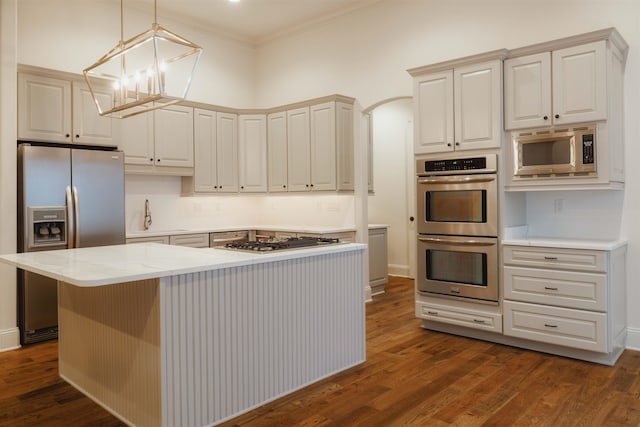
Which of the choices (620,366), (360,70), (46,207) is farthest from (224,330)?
(360,70)

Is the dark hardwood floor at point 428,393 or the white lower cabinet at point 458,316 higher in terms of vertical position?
the white lower cabinet at point 458,316

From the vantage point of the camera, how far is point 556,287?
11.5ft

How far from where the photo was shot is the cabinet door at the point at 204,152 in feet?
18.4

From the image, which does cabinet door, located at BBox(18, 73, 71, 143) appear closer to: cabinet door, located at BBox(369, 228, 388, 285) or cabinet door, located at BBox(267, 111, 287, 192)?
cabinet door, located at BBox(267, 111, 287, 192)

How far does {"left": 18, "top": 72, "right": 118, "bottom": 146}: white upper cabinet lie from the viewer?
408 cm

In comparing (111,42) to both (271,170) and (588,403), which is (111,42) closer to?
(271,170)

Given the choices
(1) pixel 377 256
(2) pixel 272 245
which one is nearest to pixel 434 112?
(2) pixel 272 245

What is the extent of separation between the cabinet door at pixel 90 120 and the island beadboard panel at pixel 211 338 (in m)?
1.92

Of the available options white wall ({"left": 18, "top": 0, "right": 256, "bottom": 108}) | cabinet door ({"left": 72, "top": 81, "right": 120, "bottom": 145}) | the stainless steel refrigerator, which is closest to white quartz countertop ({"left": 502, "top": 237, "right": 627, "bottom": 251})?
the stainless steel refrigerator

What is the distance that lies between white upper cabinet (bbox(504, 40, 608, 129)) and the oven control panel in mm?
337

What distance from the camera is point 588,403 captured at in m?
2.75

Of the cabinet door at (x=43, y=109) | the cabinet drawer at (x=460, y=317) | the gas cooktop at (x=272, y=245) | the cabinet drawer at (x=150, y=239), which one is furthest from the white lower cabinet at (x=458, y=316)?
the cabinet door at (x=43, y=109)

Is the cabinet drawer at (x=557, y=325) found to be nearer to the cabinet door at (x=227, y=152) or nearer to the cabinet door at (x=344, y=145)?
the cabinet door at (x=344, y=145)

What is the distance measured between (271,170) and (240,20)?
6.38ft
